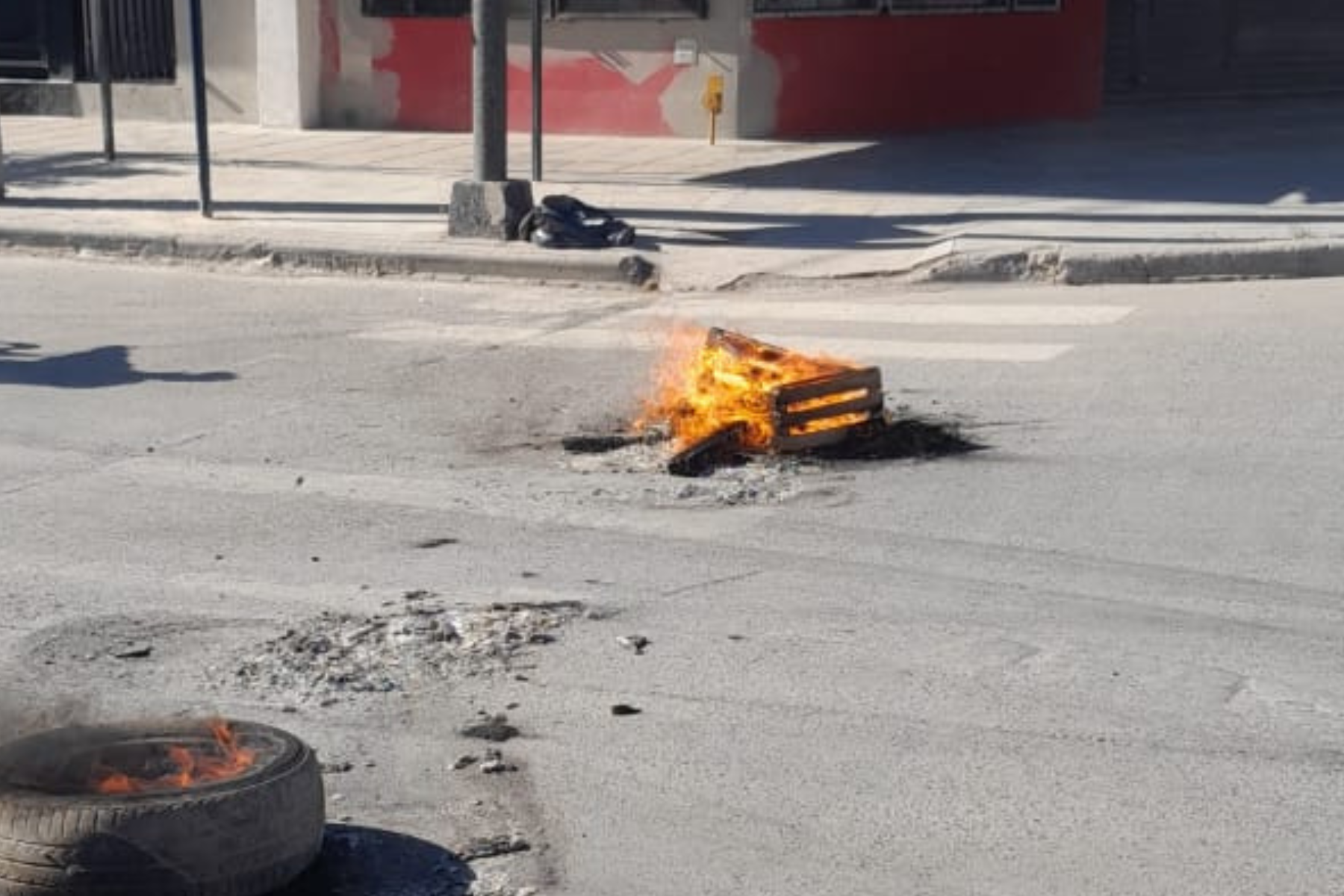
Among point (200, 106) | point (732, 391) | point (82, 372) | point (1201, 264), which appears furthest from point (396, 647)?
point (200, 106)

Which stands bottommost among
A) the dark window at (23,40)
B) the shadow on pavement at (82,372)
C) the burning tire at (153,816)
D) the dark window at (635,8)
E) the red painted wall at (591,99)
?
the shadow on pavement at (82,372)

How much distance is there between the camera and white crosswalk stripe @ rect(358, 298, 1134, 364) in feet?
36.3

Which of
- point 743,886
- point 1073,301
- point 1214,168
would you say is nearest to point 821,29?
point 1214,168

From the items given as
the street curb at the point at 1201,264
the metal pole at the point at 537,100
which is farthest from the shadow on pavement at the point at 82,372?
the metal pole at the point at 537,100

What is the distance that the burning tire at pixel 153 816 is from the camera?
4457 millimetres

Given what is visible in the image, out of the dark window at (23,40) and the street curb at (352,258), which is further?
the dark window at (23,40)

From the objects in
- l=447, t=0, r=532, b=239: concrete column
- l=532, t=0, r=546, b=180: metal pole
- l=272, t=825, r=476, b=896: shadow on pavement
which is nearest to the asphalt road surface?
l=272, t=825, r=476, b=896: shadow on pavement

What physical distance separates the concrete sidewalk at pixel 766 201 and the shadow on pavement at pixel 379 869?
8.53m

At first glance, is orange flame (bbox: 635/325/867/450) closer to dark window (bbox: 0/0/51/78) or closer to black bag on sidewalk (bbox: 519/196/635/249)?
black bag on sidewalk (bbox: 519/196/635/249)

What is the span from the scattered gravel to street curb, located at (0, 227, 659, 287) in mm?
6858

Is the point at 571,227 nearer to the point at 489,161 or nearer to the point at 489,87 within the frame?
the point at 489,161

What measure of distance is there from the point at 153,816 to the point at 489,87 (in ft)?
35.1

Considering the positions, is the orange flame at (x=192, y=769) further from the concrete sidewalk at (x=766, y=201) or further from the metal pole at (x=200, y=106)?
the metal pole at (x=200, y=106)

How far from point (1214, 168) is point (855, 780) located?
526 inches
